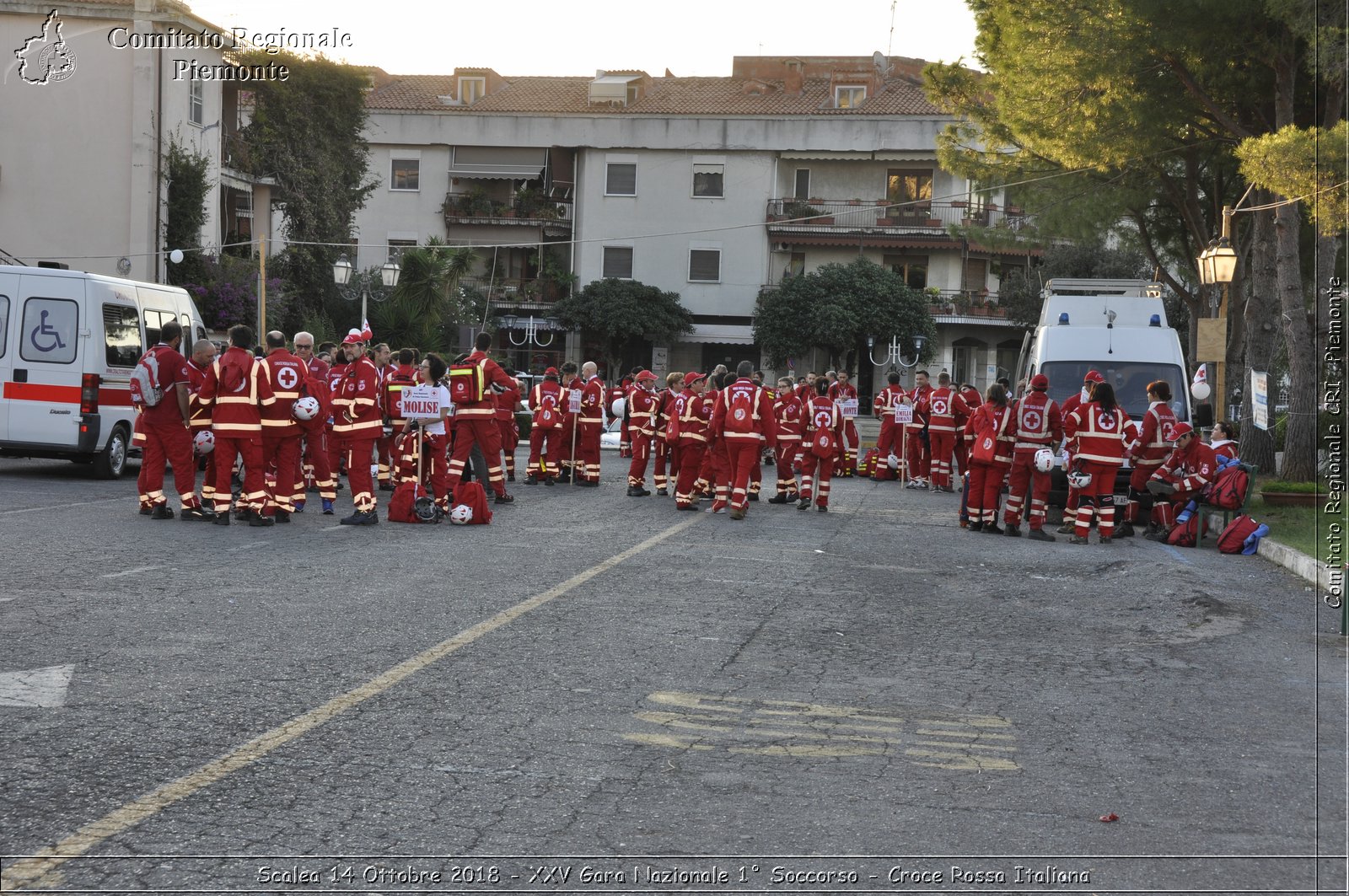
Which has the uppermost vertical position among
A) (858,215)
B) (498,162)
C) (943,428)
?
(498,162)

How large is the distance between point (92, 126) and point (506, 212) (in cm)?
2535

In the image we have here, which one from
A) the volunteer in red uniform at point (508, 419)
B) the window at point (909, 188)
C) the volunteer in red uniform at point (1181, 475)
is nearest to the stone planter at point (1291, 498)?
the volunteer in red uniform at point (1181, 475)

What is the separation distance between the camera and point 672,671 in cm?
720

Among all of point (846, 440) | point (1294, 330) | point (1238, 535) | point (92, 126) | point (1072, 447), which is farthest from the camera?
point (92, 126)

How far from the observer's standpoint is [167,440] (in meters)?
13.7

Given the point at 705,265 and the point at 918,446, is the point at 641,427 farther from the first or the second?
the point at 705,265

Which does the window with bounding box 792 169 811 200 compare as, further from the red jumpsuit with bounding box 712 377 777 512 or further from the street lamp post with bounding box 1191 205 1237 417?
the red jumpsuit with bounding box 712 377 777 512

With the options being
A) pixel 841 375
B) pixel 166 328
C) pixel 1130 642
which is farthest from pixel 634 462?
→ pixel 1130 642

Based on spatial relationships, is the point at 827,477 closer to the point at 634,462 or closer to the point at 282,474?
A: the point at 634,462

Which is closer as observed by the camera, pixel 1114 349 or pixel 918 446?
pixel 1114 349

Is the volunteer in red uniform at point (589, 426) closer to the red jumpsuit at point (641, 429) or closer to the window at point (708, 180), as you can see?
the red jumpsuit at point (641, 429)

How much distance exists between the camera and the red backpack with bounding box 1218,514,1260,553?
48.0 feet

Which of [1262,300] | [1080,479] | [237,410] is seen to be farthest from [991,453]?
[1262,300]

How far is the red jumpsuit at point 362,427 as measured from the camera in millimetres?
14055
